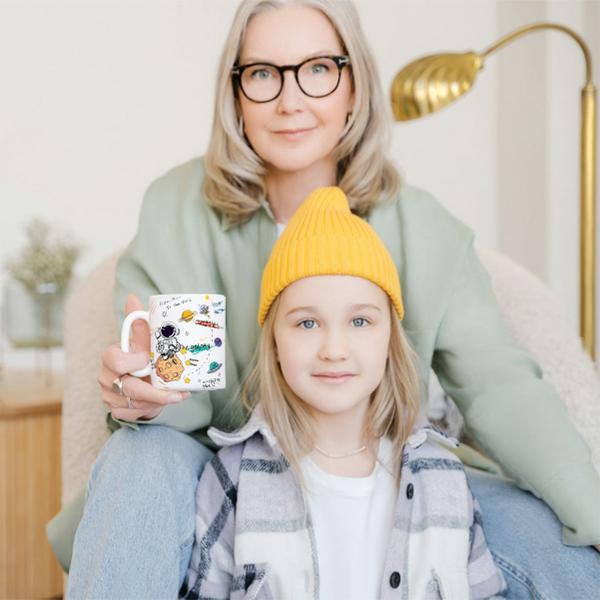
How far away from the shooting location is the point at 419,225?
1368mm

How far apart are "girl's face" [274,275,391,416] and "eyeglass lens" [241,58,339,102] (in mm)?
319

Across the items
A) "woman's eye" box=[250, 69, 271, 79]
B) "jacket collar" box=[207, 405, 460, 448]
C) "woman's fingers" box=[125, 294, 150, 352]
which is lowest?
"jacket collar" box=[207, 405, 460, 448]

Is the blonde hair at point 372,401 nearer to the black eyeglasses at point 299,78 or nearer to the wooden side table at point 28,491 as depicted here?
the black eyeglasses at point 299,78

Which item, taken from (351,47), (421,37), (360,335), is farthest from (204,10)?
(360,335)

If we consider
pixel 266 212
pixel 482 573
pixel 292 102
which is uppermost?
pixel 292 102

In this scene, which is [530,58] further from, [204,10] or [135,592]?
[135,592]

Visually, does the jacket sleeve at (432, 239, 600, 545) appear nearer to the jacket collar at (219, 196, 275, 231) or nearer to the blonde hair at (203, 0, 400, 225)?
the blonde hair at (203, 0, 400, 225)

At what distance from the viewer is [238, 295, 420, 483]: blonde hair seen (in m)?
1.16

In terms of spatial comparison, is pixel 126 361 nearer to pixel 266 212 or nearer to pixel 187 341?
pixel 187 341

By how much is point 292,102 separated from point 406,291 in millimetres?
330

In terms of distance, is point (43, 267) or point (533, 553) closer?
point (533, 553)

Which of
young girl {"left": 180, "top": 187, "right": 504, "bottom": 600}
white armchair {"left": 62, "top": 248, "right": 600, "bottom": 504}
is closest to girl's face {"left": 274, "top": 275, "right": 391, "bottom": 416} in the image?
young girl {"left": 180, "top": 187, "right": 504, "bottom": 600}

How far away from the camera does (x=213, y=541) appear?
1.08 m

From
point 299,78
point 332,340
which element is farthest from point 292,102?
point 332,340
